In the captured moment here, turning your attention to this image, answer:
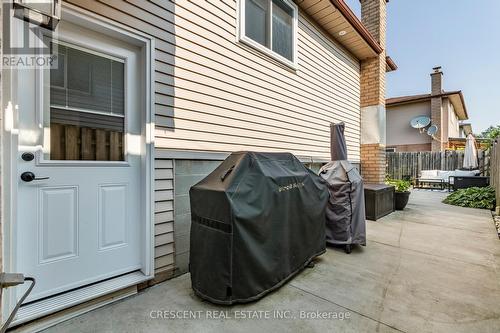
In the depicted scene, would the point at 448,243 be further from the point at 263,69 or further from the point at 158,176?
the point at 158,176

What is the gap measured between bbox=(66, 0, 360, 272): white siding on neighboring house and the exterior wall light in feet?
1.53

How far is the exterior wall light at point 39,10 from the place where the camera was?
4.83ft

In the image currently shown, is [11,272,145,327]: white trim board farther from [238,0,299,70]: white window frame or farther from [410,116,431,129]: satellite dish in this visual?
[410,116,431,129]: satellite dish

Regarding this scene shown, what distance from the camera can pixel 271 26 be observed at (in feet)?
12.6

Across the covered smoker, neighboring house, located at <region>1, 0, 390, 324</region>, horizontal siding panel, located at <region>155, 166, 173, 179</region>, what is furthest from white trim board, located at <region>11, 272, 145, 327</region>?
the covered smoker

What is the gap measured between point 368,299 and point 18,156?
299cm

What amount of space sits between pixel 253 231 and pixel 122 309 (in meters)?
1.24

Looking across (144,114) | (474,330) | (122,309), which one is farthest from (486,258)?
(144,114)

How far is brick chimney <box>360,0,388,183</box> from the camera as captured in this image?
6219 millimetres

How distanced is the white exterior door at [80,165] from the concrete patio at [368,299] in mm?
452

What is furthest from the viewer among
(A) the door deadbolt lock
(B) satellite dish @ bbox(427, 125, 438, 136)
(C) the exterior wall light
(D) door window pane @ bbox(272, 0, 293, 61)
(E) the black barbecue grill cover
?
(B) satellite dish @ bbox(427, 125, 438, 136)

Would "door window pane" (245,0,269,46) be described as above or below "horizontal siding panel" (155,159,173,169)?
above

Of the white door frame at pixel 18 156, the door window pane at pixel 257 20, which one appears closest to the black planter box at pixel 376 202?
the door window pane at pixel 257 20

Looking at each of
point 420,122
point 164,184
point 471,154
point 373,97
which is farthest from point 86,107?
point 420,122
